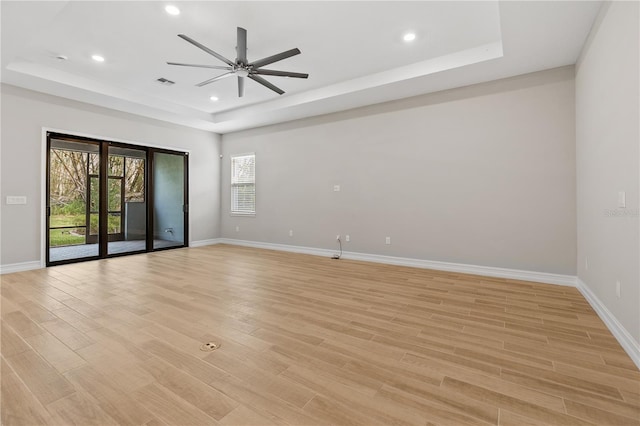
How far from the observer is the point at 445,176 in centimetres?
485

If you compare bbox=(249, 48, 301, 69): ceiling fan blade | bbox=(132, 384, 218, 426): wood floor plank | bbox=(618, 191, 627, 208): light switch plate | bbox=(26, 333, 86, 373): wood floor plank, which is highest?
bbox=(249, 48, 301, 69): ceiling fan blade

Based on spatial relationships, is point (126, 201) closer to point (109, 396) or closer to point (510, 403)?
point (109, 396)

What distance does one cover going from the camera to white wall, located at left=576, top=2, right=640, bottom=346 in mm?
2118

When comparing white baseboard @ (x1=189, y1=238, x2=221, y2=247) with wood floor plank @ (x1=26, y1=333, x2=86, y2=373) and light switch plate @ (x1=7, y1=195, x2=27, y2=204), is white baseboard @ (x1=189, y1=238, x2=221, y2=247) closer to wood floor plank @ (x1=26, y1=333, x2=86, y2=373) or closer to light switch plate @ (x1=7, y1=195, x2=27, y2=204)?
light switch plate @ (x1=7, y1=195, x2=27, y2=204)

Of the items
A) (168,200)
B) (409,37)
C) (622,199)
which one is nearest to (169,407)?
(622,199)

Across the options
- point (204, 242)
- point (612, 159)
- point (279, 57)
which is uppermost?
point (279, 57)

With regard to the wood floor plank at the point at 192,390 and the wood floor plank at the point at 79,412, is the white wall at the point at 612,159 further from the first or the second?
the wood floor plank at the point at 79,412

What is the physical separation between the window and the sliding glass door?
1.15 m

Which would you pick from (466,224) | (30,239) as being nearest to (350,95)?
(466,224)

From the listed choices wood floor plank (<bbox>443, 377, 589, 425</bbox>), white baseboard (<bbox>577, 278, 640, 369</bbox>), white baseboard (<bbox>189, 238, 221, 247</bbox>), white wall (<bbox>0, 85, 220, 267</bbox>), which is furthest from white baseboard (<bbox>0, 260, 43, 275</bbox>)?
white baseboard (<bbox>577, 278, 640, 369</bbox>)

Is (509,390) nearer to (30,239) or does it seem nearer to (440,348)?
(440,348)

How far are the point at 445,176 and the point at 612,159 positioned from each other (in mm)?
2354

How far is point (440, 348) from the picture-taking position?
2.23m

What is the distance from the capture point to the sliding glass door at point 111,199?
5336 mm
